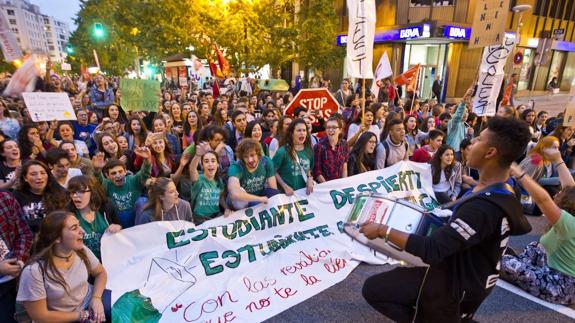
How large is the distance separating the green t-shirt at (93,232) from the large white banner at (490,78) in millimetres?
7211

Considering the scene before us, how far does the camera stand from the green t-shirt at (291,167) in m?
4.77

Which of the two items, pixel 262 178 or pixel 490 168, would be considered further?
pixel 262 178

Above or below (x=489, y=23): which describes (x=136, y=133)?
below

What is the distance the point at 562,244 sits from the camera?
3396mm

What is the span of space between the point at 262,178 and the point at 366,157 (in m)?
2.00

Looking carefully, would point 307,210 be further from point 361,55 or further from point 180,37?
point 180,37

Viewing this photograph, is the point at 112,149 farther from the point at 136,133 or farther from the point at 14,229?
the point at 14,229

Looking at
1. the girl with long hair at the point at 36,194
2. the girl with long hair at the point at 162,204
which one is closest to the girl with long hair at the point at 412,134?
the girl with long hair at the point at 162,204

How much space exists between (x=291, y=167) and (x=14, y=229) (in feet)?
10.2

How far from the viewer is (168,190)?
12.2 feet

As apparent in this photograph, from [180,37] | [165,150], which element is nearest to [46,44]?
[180,37]

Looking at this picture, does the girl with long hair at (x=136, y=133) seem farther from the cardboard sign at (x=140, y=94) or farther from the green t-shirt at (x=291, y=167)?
the green t-shirt at (x=291, y=167)

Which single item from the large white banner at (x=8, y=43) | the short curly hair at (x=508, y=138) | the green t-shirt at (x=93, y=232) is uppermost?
the large white banner at (x=8, y=43)

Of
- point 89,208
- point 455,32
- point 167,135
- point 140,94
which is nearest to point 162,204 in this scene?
point 89,208
